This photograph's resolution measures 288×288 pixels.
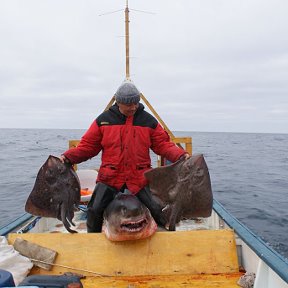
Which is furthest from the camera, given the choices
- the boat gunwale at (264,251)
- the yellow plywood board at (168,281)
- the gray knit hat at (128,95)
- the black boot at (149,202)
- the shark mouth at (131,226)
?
the black boot at (149,202)

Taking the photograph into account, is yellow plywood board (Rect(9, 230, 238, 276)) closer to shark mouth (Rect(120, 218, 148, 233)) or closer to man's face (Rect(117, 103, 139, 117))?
shark mouth (Rect(120, 218, 148, 233))

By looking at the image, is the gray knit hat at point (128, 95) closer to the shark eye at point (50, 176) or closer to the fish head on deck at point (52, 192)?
the fish head on deck at point (52, 192)

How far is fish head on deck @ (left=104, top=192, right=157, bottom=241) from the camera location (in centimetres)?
402

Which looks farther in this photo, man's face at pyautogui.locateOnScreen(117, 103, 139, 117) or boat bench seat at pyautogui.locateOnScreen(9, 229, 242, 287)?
man's face at pyautogui.locateOnScreen(117, 103, 139, 117)

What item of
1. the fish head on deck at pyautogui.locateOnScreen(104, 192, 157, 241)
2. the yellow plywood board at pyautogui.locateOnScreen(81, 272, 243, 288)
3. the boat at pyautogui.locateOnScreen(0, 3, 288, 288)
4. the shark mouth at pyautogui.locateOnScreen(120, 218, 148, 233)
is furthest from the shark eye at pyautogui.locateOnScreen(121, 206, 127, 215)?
the yellow plywood board at pyautogui.locateOnScreen(81, 272, 243, 288)

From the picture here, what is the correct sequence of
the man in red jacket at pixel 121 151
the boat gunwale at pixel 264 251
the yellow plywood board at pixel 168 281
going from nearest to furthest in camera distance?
the boat gunwale at pixel 264 251
the yellow plywood board at pixel 168 281
the man in red jacket at pixel 121 151

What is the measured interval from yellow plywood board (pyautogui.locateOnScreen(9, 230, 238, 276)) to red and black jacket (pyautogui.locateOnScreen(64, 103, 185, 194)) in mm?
766

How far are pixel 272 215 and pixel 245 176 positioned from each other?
413 inches

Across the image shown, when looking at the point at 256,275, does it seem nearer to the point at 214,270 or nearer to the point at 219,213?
the point at 214,270

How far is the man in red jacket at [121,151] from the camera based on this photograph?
4564 millimetres

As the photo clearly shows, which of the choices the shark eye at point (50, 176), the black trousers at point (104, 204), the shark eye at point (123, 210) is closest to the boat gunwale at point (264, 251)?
the black trousers at point (104, 204)

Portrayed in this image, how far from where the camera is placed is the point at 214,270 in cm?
402

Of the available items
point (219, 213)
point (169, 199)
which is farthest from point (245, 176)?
point (169, 199)

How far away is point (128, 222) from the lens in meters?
4.02
